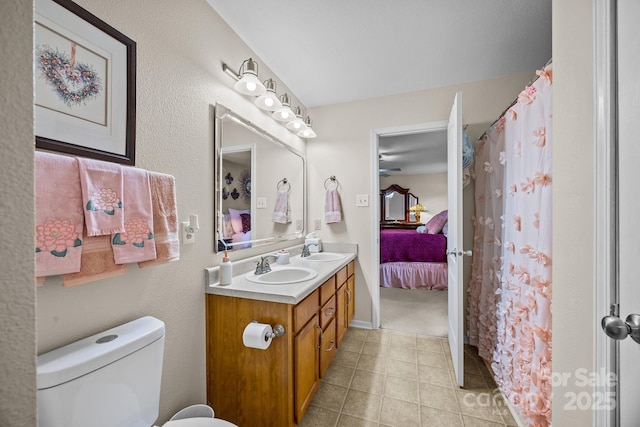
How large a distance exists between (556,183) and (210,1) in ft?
6.27

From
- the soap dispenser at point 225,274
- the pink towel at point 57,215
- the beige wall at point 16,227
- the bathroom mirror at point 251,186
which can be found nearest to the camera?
the beige wall at point 16,227

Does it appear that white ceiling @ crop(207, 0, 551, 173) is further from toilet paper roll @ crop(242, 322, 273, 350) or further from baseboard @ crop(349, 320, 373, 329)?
baseboard @ crop(349, 320, 373, 329)

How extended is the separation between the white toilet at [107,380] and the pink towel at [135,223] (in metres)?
0.27

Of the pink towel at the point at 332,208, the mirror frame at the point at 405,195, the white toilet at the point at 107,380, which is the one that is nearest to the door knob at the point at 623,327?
the white toilet at the point at 107,380

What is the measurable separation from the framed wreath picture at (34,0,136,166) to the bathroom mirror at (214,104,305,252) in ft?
1.59

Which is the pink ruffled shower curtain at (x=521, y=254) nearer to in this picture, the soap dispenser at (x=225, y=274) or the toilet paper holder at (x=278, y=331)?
the toilet paper holder at (x=278, y=331)

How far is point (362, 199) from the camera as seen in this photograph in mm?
2459

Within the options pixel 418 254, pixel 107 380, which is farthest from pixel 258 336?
pixel 418 254

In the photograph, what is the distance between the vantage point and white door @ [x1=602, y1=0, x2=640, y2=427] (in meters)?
0.58

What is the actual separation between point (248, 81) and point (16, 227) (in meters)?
1.46

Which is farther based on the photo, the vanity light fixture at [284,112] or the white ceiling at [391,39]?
the vanity light fixture at [284,112]

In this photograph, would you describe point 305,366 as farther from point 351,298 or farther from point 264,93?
point 264,93

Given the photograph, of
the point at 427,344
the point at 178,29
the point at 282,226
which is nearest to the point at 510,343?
the point at 427,344

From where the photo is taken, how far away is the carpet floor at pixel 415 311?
2400 mm
